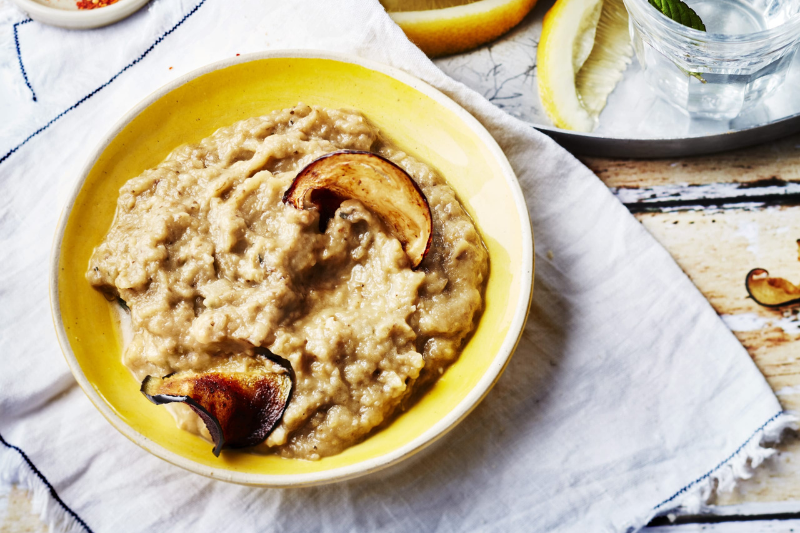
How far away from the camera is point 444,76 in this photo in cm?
259

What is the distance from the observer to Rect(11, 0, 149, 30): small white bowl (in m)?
2.82

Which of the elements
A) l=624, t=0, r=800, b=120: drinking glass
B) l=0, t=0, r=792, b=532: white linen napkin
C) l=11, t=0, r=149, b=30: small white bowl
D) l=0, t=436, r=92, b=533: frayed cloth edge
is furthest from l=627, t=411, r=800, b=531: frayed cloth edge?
l=11, t=0, r=149, b=30: small white bowl

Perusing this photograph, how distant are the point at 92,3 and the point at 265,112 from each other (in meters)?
1.10

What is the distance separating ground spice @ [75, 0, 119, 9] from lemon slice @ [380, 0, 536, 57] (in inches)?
48.1

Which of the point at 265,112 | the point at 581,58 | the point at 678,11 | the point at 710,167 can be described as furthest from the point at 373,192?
the point at 710,167

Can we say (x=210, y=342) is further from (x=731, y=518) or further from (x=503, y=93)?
(x=731, y=518)

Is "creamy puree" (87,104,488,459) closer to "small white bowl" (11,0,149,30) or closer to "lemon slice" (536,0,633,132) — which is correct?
"lemon slice" (536,0,633,132)

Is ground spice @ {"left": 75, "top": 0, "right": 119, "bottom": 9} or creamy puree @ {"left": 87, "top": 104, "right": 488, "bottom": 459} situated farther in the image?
ground spice @ {"left": 75, "top": 0, "right": 119, "bottom": 9}

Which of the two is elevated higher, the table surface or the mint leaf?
the mint leaf

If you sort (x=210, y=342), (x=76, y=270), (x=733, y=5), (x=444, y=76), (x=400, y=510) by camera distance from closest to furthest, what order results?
1. (x=210, y=342)
2. (x=76, y=270)
3. (x=400, y=510)
4. (x=444, y=76)
5. (x=733, y=5)

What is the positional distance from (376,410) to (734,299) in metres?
1.52

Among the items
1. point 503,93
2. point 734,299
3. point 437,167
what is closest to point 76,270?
point 437,167

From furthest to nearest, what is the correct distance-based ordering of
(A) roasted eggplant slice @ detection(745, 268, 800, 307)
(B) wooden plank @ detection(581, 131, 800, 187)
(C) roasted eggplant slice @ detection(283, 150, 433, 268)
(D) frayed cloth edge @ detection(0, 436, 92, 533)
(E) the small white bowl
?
1. (E) the small white bowl
2. (B) wooden plank @ detection(581, 131, 800, 187)
3. (A) roasted eggplant slice @ detection(745, 268, 800, 307)
4. (D) frayed cloth edge @ detection(0, 436, 92, 533)
5. (C) roasted eggplant slice @ detection(283, 150, 433, 268)

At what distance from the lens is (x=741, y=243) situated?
2.65 meters
